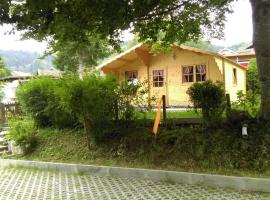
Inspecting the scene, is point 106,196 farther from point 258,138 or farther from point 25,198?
point 258,138

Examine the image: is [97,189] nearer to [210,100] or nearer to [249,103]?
[210,100]

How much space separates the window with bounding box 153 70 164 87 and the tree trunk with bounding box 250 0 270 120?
13584 mm

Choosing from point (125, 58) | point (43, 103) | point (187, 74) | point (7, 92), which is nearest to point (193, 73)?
point (187, 74)

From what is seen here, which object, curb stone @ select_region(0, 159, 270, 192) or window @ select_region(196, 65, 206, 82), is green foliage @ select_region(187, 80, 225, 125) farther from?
window @ select_region(196, 65, 206, 82)

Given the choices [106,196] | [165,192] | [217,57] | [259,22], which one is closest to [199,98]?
[259,22]

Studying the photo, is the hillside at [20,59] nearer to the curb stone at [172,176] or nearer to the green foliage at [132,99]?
the green foliage at [132,99]

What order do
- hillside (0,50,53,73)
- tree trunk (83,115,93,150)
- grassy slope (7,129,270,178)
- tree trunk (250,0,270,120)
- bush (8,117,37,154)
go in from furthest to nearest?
hillside (0,50,53,73) < bush (8,117,37,154) < tree trunk (83,115,93,150) < tree trunk (250,0,270,120) < grassy slope (7,129,270,178)

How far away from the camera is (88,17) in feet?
29.6

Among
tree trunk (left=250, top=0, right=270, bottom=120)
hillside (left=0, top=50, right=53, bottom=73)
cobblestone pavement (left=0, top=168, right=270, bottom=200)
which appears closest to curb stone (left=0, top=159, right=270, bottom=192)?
cobblestone pavement (left=0, top=168, right=270, bottom=200)

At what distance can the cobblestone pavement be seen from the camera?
686 cm

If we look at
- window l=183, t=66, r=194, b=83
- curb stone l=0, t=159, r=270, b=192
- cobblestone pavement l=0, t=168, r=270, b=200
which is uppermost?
window l=183, t=66, r=194, b=83

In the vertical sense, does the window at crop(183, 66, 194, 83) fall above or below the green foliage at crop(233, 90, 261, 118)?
above

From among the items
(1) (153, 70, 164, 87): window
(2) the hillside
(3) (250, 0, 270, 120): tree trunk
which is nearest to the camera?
(3) (250, 0, 270, 120): tree trunk

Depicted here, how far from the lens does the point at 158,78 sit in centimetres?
2262
